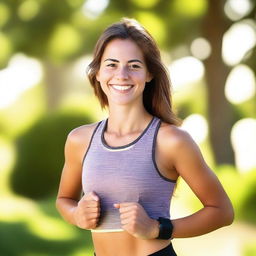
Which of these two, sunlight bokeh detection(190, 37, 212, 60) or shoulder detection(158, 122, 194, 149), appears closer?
shoulder detection(158, 122, 194, 149)

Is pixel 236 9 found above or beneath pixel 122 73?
above

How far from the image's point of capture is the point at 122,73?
2152 mm

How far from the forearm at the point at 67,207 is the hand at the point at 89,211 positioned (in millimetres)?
166

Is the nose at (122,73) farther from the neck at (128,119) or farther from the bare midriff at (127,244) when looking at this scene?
the bare midriff at (127,244)

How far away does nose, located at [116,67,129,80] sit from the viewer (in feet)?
7.05

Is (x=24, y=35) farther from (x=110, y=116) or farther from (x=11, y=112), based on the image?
(x=110, y=116)

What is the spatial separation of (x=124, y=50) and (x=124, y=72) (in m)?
0.07

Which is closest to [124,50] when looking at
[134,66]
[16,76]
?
[134,66]

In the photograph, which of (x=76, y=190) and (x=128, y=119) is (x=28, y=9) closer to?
(x=76, y=190)

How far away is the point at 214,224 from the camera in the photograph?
7.06 feet

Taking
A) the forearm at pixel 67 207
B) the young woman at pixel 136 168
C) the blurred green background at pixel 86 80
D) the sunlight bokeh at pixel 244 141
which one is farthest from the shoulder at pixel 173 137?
the sunlight bokeh at pixel 244 141

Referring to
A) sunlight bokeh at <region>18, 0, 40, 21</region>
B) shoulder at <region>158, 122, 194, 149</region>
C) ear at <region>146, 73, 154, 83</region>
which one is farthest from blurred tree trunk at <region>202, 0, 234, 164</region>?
shoulder at <region>158, 122, 194, 149</region>

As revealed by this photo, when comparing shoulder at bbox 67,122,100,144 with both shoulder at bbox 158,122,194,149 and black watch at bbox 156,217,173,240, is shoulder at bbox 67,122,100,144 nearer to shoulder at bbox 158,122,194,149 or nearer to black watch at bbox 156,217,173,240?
shoulder at bbox 158,122,194,149

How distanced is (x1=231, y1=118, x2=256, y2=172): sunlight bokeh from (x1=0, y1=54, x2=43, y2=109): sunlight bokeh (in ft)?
10.6
